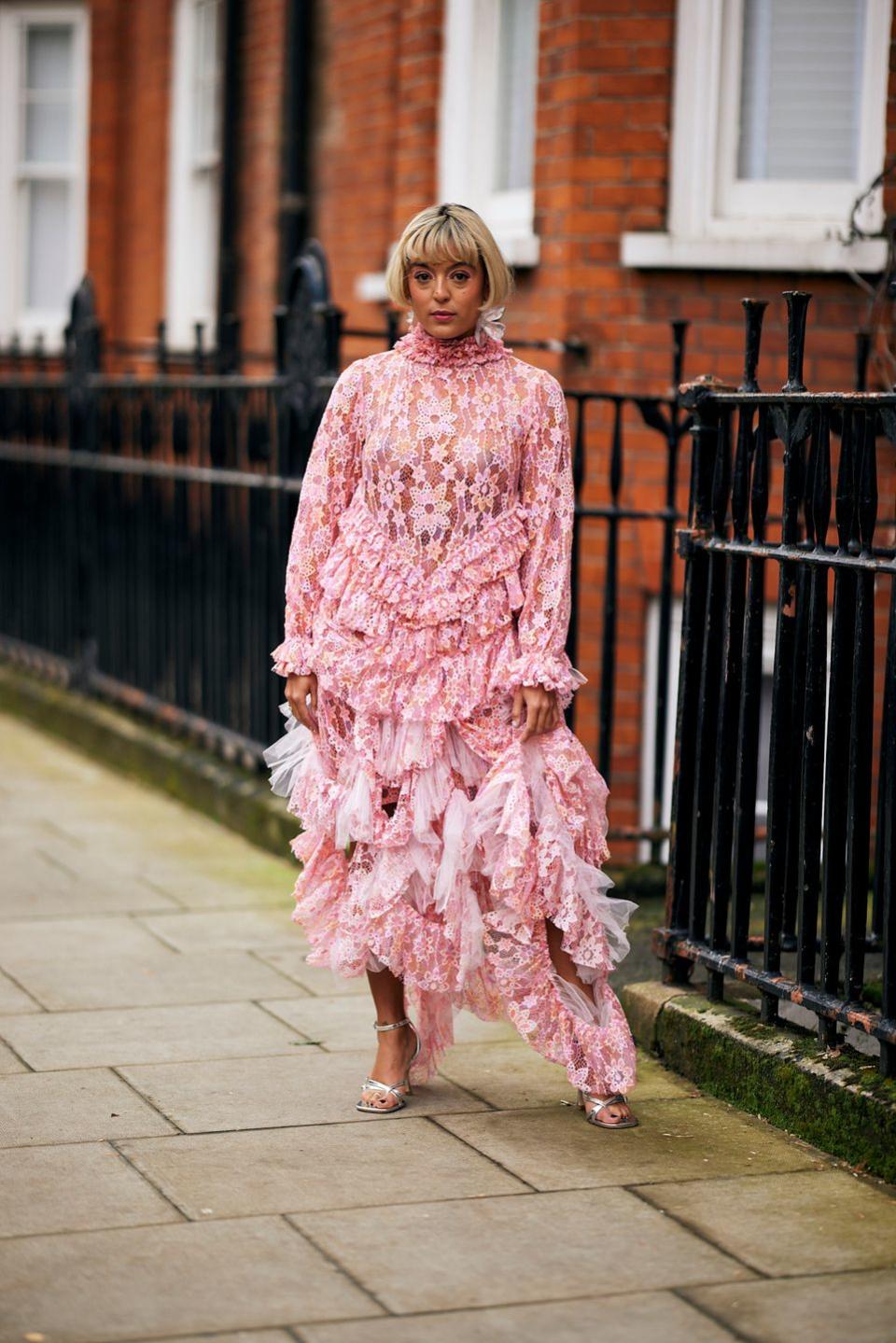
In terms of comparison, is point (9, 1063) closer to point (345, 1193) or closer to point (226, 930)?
point (345, 1193)

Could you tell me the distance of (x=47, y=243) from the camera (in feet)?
46.4

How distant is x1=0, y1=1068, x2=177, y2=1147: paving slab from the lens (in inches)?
163

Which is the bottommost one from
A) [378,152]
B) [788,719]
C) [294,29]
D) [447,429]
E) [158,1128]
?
[158,1128]

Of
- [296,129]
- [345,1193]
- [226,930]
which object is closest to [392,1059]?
[345,1193]

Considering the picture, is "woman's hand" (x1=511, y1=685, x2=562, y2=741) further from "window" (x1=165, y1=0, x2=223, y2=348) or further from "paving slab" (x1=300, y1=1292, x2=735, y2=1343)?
"window" (x1=165, y1=0, x2=223, y2=348)

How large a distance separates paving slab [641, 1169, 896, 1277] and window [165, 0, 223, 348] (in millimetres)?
8771

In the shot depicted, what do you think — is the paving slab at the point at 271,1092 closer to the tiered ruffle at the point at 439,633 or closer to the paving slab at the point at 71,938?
the tiered ruffle at the point at 439,633

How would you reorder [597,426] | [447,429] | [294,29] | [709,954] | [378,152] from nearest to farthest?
[447,429] → [709,954] → [597,426] → [378,152] → [294,29]

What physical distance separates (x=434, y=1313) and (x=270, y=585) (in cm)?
418

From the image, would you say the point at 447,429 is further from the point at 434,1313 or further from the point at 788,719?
the point at 434,1313

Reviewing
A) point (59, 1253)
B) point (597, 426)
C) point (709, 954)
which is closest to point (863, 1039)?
point (709, 954)

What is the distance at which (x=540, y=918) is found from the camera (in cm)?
416

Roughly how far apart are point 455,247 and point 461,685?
2.84 ft

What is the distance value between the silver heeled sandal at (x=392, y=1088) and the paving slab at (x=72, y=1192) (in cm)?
57
